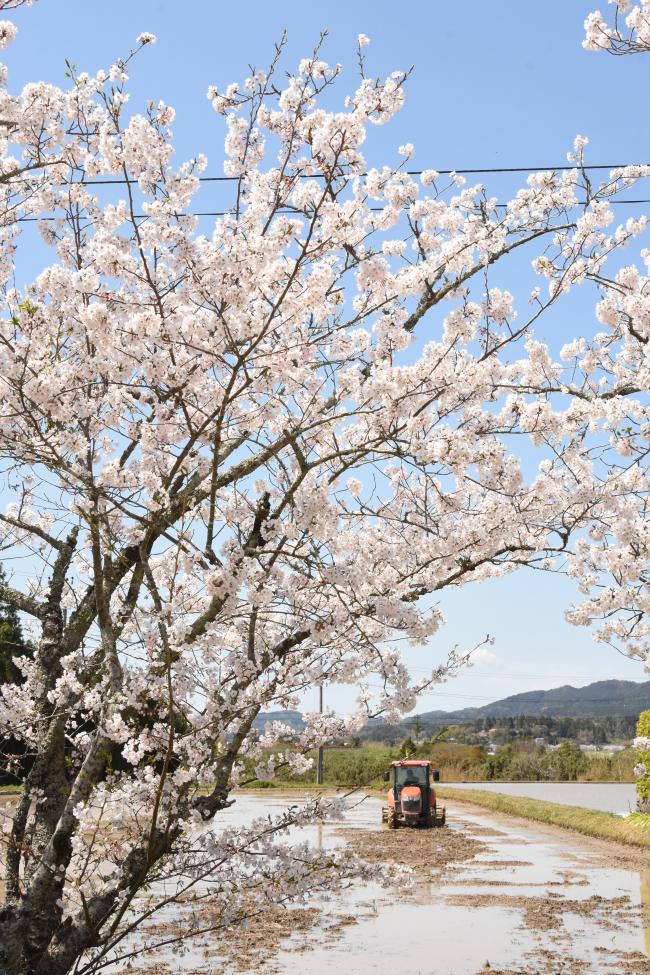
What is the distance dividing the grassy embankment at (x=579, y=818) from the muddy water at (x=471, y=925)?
1377mm

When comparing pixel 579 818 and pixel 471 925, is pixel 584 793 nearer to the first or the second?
pixel 579 818

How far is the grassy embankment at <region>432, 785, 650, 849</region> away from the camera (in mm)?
16984

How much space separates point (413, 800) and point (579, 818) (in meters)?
3.72

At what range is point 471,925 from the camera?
368 inches

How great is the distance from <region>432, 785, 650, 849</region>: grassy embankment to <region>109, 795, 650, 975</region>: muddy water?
1377mm

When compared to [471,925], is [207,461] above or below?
above

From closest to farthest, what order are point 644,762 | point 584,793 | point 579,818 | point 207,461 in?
point 207,461 < point 644,762 < point 579,818 < point 584,793

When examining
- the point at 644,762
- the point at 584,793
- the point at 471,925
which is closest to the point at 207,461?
the point at 471,925

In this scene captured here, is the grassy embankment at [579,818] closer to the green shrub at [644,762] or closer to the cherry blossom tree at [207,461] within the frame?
the green shrub at [644,762]

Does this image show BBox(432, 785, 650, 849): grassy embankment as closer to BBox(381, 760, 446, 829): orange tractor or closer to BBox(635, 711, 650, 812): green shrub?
BBox(635, 711, 650, 812): green shrub

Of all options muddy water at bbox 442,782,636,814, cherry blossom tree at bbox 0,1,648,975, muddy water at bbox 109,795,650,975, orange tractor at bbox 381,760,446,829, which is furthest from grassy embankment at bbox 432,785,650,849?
cherry blossom tree at bbox 0,1,648,975

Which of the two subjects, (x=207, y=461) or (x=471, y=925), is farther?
(x=471, y=925)

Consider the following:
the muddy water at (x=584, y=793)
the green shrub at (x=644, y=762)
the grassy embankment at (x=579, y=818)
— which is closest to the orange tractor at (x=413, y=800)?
the grassy embankment at (x=579, y=818)

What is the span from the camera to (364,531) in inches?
253
